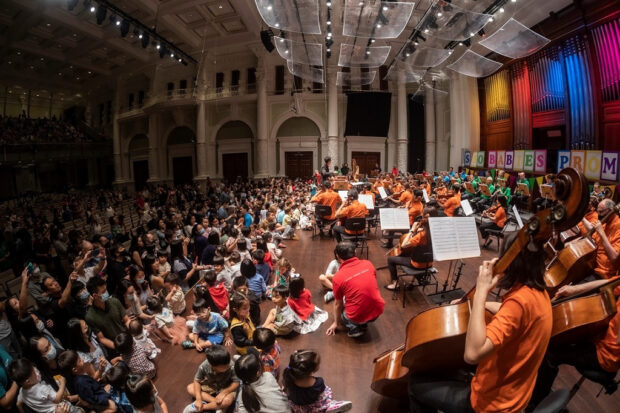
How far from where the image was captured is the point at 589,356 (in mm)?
2195

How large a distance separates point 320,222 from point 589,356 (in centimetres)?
690

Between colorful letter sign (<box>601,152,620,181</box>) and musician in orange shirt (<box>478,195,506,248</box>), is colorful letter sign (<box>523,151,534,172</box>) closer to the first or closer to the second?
colorful letter sign (<box>601,152,620,181</box>)

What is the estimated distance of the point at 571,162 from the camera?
32.9ft

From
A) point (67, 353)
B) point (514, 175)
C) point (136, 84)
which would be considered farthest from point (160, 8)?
point (514, 175)

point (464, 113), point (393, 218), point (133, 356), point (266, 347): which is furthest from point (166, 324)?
point (464, 113)

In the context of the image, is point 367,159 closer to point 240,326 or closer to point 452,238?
point 452,238

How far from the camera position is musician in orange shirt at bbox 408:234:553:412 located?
1361mm

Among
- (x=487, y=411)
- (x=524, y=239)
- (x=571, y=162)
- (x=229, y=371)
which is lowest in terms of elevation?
(x=229, y=371)

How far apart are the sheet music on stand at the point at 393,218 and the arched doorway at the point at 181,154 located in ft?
63.3

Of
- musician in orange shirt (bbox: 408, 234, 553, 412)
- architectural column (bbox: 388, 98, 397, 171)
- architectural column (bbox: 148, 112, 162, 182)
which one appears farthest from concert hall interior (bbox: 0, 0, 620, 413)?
architectural column (bbox: 148, 112, 162, 182)

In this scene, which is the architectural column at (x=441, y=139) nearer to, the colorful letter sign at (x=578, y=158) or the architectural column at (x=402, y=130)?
the architectural column at (x=402, y=130)

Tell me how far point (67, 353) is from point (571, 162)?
13.2 metres

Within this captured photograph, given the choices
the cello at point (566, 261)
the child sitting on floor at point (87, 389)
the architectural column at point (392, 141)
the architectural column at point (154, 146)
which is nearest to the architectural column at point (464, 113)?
the architectural column at point (392, 141)

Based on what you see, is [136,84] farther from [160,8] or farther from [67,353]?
[67,353]
